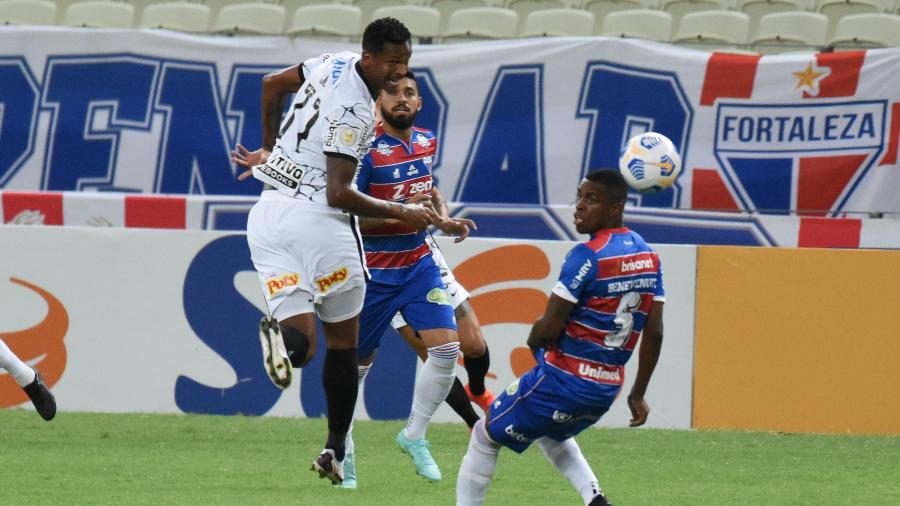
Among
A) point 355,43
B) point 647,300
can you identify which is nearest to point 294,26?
point 355,43

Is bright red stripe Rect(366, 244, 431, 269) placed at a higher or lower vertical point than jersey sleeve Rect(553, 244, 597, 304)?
lower

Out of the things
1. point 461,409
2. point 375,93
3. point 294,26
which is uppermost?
point 375,93

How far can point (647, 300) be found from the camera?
592 centimetres

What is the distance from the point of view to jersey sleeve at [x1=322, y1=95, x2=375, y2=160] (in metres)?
6.50

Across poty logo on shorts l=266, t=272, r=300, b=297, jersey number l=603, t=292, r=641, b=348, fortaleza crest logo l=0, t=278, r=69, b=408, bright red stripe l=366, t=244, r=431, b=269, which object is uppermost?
jersey number l=603, t=292, r=641, b=348

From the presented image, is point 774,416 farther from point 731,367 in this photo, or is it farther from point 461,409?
point 461,409

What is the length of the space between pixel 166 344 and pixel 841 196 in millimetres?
5045

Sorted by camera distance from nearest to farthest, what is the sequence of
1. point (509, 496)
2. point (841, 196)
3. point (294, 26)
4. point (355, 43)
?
point (509, 496) → point (841, 196) → point (355, 43) → point (294, 26)

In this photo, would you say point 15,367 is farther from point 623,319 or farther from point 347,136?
point 623,319

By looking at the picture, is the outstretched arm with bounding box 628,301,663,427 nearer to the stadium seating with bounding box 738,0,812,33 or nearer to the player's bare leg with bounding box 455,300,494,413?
the player's bare leg with bounding box 455,300,494,413

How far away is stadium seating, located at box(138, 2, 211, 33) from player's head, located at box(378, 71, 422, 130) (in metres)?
6.26

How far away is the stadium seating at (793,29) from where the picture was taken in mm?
12852

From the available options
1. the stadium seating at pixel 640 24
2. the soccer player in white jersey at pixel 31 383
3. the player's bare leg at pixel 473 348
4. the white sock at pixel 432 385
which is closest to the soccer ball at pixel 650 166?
the white sock at pixel 432 385

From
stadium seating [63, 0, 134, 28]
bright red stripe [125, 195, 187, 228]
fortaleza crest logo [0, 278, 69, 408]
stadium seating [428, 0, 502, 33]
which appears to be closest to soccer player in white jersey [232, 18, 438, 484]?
fortaleza crest logo [0, 278, 69, 408]
